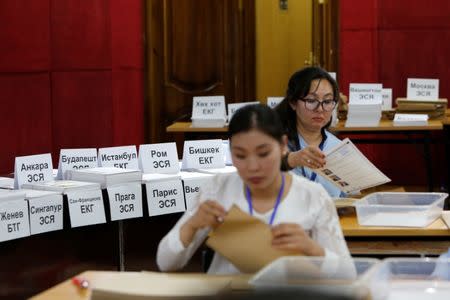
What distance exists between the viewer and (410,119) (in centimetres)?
637

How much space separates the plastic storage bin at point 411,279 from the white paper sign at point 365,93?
4.42 m

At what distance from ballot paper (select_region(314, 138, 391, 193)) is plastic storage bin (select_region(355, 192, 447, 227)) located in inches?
3.2

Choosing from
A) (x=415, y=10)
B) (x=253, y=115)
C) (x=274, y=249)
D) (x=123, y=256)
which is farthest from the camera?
(x=415, y=10)

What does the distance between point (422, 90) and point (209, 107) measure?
1.63m

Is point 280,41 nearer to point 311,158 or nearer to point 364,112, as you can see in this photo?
point 364,112

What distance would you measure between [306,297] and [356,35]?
287 inches

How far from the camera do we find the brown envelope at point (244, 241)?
6.72 ft

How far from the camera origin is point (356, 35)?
7922 millimetres

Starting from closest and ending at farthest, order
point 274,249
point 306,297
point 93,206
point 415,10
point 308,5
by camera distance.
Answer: point 306,297 → point 274,249 → point 93,206 → point 415,10 → point 308,5

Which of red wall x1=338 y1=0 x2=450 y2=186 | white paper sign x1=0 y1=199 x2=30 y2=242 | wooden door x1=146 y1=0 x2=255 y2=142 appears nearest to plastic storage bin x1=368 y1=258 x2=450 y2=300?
white paper sign x1=0 y1=199 x2=30 y2=242

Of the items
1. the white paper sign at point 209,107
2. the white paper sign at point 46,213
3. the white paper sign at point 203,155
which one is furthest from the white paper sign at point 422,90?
the white paper sign at point 46,213

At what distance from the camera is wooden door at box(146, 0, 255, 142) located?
7566mm

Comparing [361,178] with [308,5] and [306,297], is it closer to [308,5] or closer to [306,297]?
[306,297]

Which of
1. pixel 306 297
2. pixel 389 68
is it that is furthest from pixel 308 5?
pixel 306 297
